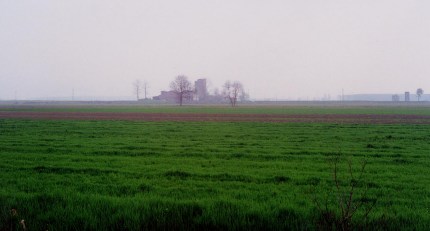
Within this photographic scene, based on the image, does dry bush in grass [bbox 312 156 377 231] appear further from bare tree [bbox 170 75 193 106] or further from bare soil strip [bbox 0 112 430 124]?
bare tree [bbox 170 75 193 106]

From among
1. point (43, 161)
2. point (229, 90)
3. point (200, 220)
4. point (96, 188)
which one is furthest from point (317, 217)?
point (229, 90)

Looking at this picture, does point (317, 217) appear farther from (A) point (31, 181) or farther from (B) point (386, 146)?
(B) point (386, 146)

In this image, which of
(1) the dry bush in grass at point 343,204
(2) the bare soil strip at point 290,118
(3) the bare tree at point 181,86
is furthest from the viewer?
(3) the bare tree at point 181,86

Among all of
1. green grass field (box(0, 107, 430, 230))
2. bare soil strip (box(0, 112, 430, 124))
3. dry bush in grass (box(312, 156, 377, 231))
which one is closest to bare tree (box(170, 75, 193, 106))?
bare soil strip (box(0, 112, 430, 124))

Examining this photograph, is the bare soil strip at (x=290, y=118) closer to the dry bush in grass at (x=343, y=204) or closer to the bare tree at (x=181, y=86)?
the dry bush in grass at (x=343, y=204)

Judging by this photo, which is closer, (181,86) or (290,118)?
(290,118)

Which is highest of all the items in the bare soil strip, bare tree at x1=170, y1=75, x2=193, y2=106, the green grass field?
bare tree at x1=170, y1=75, x2=193, y2=106

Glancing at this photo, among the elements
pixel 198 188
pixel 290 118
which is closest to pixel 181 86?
pixel 290 118

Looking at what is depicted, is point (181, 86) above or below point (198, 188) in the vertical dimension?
above

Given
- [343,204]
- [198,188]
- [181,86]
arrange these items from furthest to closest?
1. [181,86]
2. [198,188]
3. [343,204]

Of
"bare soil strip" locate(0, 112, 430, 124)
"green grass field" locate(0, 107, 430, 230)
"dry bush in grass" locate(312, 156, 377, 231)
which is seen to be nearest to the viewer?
"dry bush in grass" locate(312, 156, 377, 231)

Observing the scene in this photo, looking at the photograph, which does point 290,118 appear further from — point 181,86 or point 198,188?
point 181,86

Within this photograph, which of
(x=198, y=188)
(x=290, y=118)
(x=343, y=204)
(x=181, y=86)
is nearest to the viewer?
(x=343, y=204)

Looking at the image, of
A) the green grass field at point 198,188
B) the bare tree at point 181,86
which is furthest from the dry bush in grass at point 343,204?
the bare tree at point 181,86
